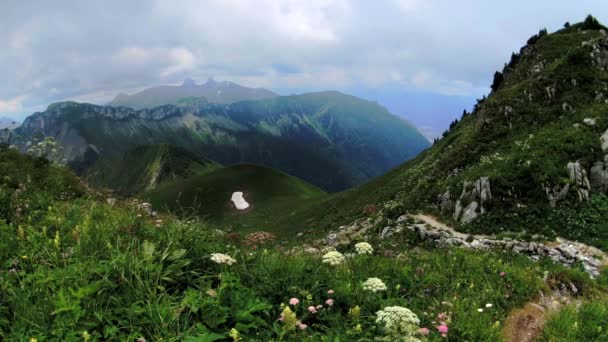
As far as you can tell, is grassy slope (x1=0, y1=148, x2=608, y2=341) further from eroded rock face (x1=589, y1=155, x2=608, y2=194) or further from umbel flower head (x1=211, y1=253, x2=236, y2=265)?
eroded rock face (x1=589, y1=155, x2=608, y2=194)

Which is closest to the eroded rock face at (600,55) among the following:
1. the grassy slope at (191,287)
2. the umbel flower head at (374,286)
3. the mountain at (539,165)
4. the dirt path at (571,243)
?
the mountain at (539,165)

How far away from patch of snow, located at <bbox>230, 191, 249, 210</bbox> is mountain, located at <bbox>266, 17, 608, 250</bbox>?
6375 centimetres

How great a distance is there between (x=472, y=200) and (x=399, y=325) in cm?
2187

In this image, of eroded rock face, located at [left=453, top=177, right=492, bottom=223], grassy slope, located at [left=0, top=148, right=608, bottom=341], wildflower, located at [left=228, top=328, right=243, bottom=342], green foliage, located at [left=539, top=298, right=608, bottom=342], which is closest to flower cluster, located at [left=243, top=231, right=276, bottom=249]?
grassy slope, located at [left=0, top=148, right=608, bottom=341]

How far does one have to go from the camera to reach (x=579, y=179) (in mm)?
21500

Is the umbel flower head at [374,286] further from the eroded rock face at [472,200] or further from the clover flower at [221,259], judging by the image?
the eroded rock face at [472,200]

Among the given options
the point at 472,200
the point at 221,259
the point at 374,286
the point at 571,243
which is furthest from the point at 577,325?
the point at 472,200

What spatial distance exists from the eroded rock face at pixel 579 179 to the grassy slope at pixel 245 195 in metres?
53.5

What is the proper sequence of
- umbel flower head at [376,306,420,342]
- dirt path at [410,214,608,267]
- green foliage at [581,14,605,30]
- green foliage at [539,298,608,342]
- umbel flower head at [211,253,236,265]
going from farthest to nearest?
green foliage at [581,14,605,30] → dirt path at [410,214,608,267] → green foliage at [539,298,608,342] → umbel flower head at [211,253,236,265] → umbel flower head at [376,306,420,342]

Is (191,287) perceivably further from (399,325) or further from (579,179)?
(579,179)

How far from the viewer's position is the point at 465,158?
33.4 meters

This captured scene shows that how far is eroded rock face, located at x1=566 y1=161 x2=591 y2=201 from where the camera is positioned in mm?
20956

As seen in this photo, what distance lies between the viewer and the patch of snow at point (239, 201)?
92.6m

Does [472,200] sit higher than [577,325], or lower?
higher
